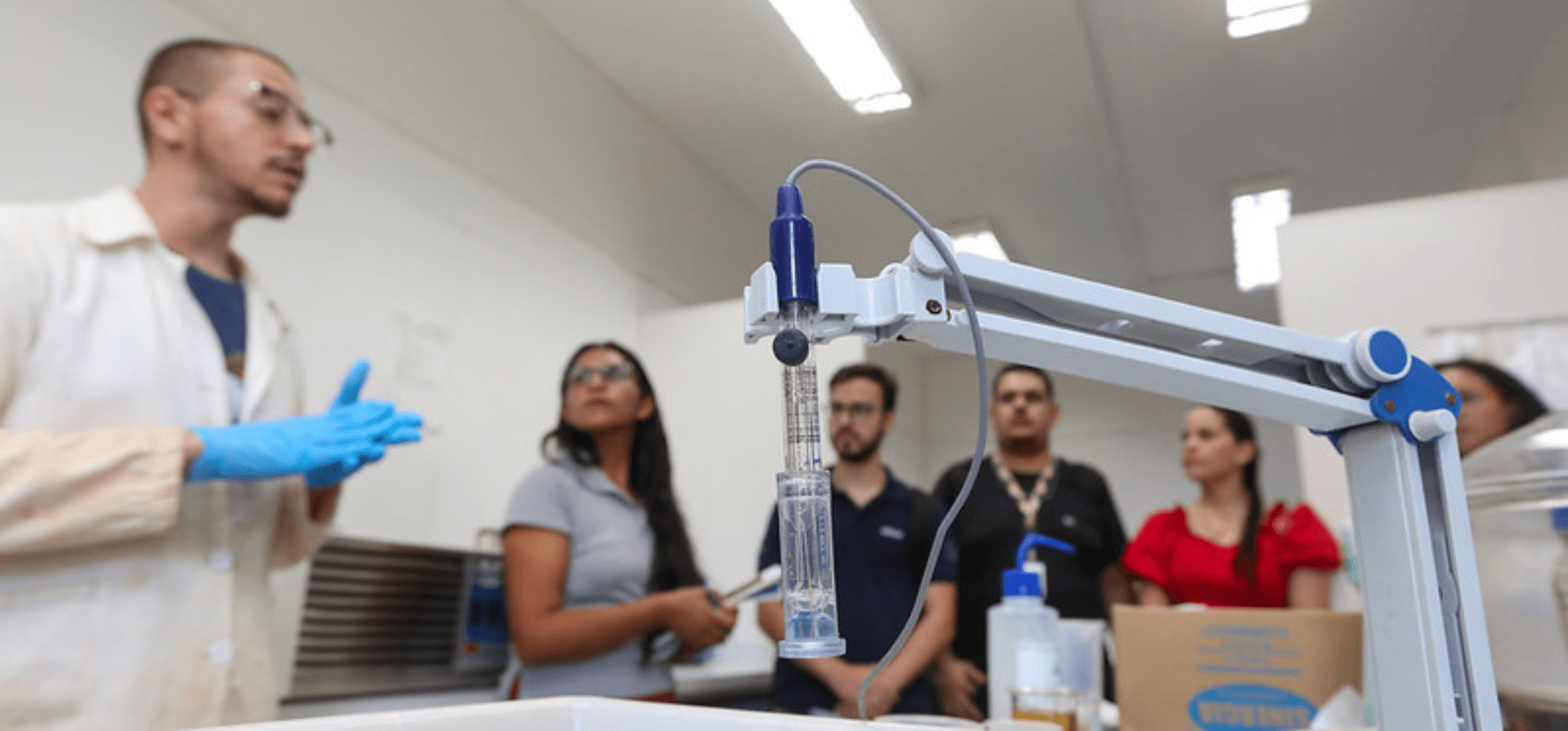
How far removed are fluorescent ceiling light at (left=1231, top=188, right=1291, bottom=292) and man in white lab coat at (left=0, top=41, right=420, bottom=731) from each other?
152cm

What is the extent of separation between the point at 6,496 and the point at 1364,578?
3.40ft

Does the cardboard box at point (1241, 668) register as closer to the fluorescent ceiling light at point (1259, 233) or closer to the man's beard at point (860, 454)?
the man's beard at point (860, 454)

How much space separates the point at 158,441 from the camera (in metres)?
0.85

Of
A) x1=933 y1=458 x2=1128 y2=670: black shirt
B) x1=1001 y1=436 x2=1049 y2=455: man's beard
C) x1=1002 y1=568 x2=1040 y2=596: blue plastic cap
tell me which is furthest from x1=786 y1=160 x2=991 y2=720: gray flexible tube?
x1=1001 y1=436 x2=1049 y2=455: man's beard

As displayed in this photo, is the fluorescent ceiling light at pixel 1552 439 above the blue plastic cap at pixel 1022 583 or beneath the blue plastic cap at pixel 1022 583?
above

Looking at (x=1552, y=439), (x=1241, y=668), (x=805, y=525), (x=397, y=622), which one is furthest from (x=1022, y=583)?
(x=397, y=622)

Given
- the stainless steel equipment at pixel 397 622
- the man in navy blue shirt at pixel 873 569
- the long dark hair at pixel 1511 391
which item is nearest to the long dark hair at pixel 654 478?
the man in navy blue shirt at pixel 873 569

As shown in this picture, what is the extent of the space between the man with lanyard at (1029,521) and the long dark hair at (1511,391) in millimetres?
576

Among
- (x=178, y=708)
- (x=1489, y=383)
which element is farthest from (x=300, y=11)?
(x=1489, y=383)

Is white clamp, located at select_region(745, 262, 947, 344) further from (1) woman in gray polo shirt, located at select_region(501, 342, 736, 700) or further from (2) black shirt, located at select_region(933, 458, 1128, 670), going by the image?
(2) black shirt, located at select_region(933, 458, 1128, 670)

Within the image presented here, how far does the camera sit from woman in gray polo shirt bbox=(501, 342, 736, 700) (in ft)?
4.11

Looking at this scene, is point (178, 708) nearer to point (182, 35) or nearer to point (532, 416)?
A: point (182, 35)

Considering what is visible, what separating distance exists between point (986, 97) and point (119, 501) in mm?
1478

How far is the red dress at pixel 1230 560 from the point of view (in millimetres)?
1345
